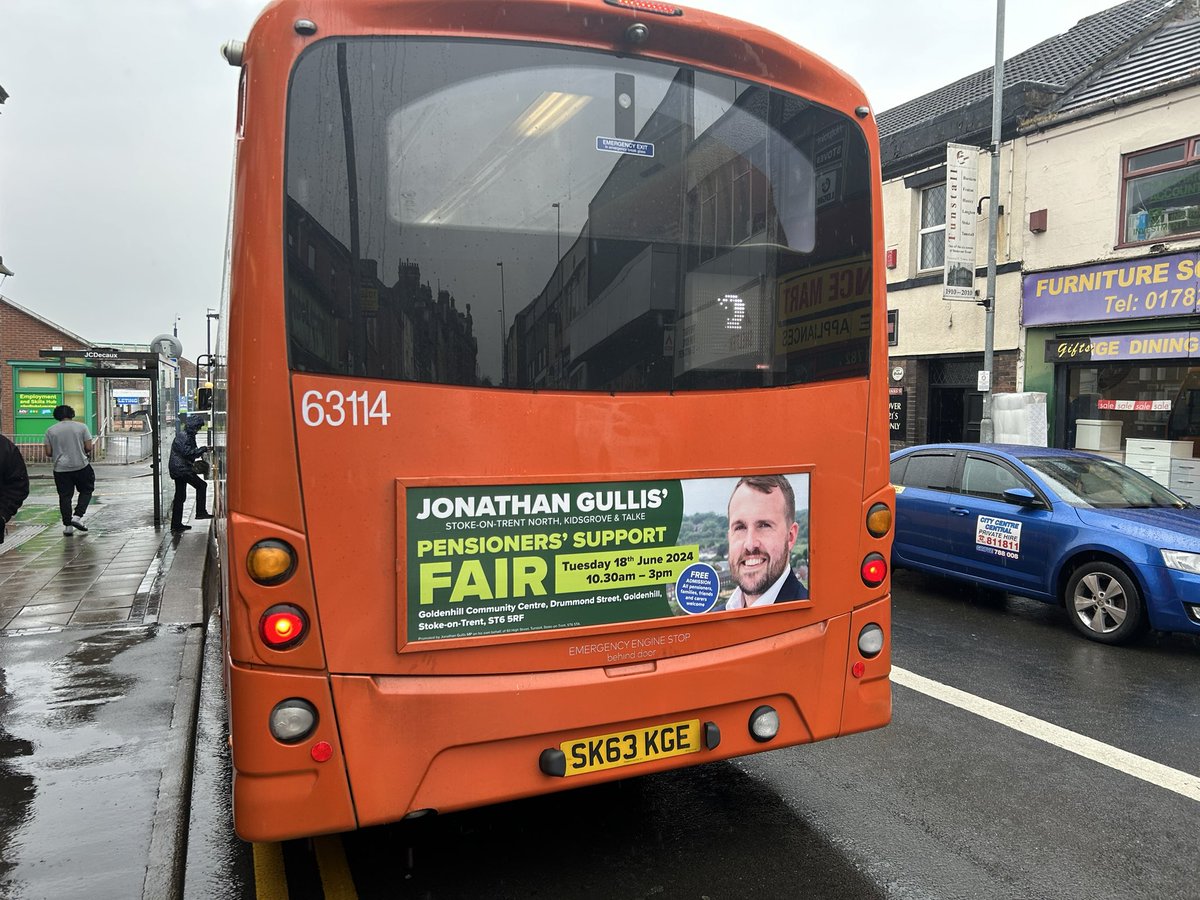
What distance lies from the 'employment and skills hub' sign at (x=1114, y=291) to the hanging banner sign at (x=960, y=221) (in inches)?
39.5

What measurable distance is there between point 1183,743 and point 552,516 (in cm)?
401

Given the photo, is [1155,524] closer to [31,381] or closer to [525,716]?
[525,716]

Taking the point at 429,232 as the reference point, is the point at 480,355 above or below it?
below

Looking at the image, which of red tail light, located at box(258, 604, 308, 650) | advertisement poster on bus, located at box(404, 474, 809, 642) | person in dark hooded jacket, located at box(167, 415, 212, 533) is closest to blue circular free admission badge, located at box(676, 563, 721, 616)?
advertisement poster on bus, located at box(404, 474, 809, 642)

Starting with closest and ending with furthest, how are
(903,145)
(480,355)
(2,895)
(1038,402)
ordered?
(480,355) → (2,895) → (1038,402) → (903,145)

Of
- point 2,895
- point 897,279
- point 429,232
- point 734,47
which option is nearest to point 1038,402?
point 897,279

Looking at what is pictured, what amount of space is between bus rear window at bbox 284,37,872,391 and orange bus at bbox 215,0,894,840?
10 mm

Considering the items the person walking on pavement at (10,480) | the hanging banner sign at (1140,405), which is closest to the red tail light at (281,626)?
the person walking on pavement at (10,480)

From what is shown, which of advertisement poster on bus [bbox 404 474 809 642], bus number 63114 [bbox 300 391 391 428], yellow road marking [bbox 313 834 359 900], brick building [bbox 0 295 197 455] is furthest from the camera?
brick building [bbox 0 295 197 455]

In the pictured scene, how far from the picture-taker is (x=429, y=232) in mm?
2756

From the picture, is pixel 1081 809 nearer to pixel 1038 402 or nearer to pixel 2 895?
pixel 2 895

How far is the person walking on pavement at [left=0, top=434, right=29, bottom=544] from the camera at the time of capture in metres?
5.92

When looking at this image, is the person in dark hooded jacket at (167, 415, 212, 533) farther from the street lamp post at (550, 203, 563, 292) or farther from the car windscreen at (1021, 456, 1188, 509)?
the car windscreen at (1021, 456, 1188, 509)

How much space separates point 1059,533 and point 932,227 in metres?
11.3
